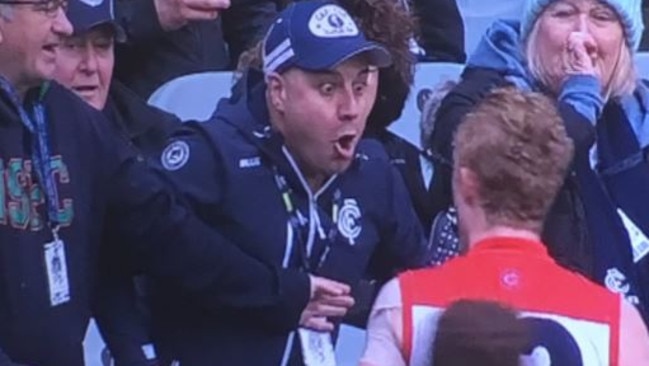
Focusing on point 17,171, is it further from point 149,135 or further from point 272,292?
point 149,135

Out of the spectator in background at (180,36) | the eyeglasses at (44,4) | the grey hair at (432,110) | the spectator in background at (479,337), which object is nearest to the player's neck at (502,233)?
the spectator in background at (479,337)

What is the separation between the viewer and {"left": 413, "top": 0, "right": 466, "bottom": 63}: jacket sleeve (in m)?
6.64

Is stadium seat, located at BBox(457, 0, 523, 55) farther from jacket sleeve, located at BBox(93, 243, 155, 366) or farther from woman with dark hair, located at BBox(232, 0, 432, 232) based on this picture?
jacket sleeve, located at BBox(93, 243, 155, 366)

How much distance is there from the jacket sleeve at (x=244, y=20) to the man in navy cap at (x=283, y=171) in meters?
1.56

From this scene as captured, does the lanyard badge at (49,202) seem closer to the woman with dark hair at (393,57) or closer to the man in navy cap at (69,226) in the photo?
the man in navy cap at (69,226)

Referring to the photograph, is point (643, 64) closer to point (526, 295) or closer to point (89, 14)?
point (89, 14)

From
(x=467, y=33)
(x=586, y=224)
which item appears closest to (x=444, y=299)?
(x=586, y=224)

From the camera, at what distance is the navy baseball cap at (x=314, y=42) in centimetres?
458

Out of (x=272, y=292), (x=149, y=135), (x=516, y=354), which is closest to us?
(x=516, y=354)

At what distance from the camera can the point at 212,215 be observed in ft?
15.0

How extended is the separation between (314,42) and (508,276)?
3.28 ft

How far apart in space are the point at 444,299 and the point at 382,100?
1583mm

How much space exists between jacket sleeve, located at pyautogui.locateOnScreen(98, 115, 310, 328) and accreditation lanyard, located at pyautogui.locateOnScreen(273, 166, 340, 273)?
0.07 m

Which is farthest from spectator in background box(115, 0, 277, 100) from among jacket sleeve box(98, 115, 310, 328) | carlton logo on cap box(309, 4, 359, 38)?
jacket sleeve box(98, 115, 310, 328)
